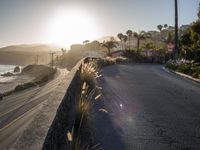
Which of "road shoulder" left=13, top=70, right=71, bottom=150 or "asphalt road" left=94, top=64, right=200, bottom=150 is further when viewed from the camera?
"asphalt road" left=94, top=64, right=200, bottom=150

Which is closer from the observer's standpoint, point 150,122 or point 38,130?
point 38,130

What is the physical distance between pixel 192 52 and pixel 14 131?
2065 cm

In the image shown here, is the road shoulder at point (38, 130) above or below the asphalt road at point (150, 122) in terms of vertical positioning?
above

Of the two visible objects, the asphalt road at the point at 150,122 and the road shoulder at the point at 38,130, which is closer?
the road shoulder at the point at 38,130

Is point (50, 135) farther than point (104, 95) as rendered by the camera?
No

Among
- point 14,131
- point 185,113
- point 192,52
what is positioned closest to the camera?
point 185,113

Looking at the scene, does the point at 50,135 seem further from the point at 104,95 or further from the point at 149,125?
the point at 104,95

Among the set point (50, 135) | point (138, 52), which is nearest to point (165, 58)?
point (138, 52)

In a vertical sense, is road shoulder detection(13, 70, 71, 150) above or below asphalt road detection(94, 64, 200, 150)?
above

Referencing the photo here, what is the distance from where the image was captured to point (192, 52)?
33.5m

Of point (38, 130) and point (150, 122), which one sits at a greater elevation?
point (38, 130)

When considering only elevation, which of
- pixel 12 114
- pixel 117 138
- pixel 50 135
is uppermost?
pixel 50 135

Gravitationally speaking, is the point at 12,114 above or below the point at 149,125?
below

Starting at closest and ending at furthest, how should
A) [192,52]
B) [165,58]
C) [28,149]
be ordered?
[28,149] < [192,52] < [165,58]
